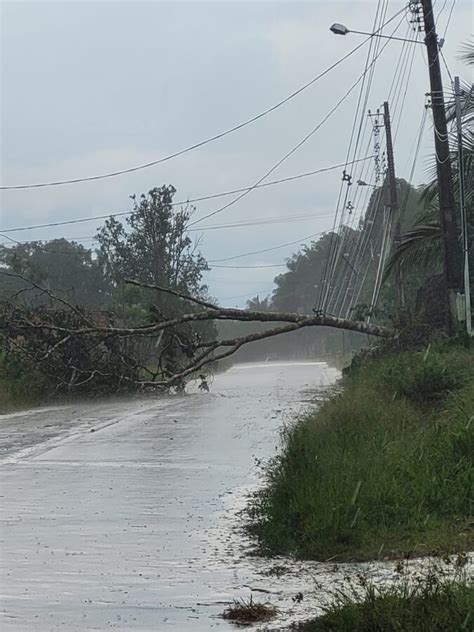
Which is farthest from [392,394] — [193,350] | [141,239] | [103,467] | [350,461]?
[141,239]

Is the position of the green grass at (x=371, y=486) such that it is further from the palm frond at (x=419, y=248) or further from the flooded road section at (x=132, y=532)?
the palm frond at (x=419, y=248)

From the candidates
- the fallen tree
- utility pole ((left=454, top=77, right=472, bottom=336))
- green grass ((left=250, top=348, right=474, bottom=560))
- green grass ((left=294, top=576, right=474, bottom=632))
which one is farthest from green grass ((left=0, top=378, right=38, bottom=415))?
green grass ((left=294, top=576, right=474, bottom=632))

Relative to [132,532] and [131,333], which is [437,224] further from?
[132,532]

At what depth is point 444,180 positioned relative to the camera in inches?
904

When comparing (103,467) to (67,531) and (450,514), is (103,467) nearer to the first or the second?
(67,531)

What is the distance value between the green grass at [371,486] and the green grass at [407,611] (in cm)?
221

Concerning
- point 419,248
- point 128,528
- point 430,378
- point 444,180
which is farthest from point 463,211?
point 128,528

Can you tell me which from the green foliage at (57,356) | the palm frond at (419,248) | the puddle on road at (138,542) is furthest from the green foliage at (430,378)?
the palm frond at (419,248)

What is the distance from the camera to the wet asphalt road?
8.06 metres

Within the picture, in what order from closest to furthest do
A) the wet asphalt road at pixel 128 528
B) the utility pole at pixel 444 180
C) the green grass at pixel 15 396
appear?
the wet asphalt road at pixel 128 528
the utility pole at pixel 444 180
the green grass at pixel 15 396

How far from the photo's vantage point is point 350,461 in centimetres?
1187

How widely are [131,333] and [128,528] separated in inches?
309

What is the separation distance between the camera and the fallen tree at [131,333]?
18.9 m

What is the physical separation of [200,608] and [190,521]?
375 centimetres
